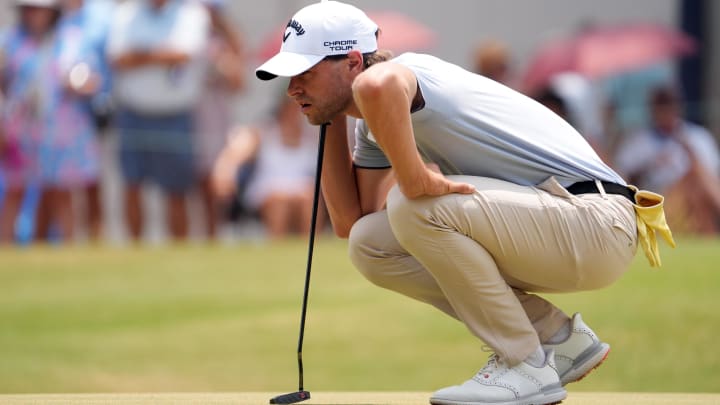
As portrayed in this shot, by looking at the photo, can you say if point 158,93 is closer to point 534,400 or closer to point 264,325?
point 264,325

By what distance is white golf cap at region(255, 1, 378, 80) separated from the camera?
14.5 feet

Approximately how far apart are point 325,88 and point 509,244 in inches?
29.7

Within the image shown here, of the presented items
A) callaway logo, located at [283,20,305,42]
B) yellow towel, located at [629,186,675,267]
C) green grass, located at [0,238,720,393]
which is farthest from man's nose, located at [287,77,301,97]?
green grass, located at [0,238,720,393]

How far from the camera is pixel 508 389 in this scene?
4.48 meters

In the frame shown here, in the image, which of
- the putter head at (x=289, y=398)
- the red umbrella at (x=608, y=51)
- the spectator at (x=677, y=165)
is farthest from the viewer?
the red umbrella at (x=608, y=51)

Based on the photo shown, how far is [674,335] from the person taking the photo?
8.62 m

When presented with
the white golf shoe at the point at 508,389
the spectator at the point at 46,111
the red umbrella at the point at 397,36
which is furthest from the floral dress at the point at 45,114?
the white golf shoe at the point at 508,389

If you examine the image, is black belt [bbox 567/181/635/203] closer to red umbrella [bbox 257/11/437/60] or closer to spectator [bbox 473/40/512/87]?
spectator [bbox 473/40/512/87]

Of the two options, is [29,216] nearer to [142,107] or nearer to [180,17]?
[142,107]

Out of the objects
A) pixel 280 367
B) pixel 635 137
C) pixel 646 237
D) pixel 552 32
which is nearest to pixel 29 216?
pixel 280 367

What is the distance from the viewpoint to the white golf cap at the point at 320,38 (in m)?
4.43

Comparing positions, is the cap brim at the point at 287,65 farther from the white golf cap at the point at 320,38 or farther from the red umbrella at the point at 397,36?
the red umbrella at the point at 397,36

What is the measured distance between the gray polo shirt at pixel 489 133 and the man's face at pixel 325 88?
18 centimetres

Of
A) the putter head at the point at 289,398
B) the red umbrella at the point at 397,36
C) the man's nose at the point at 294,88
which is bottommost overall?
the putter head at the point at 289,398
